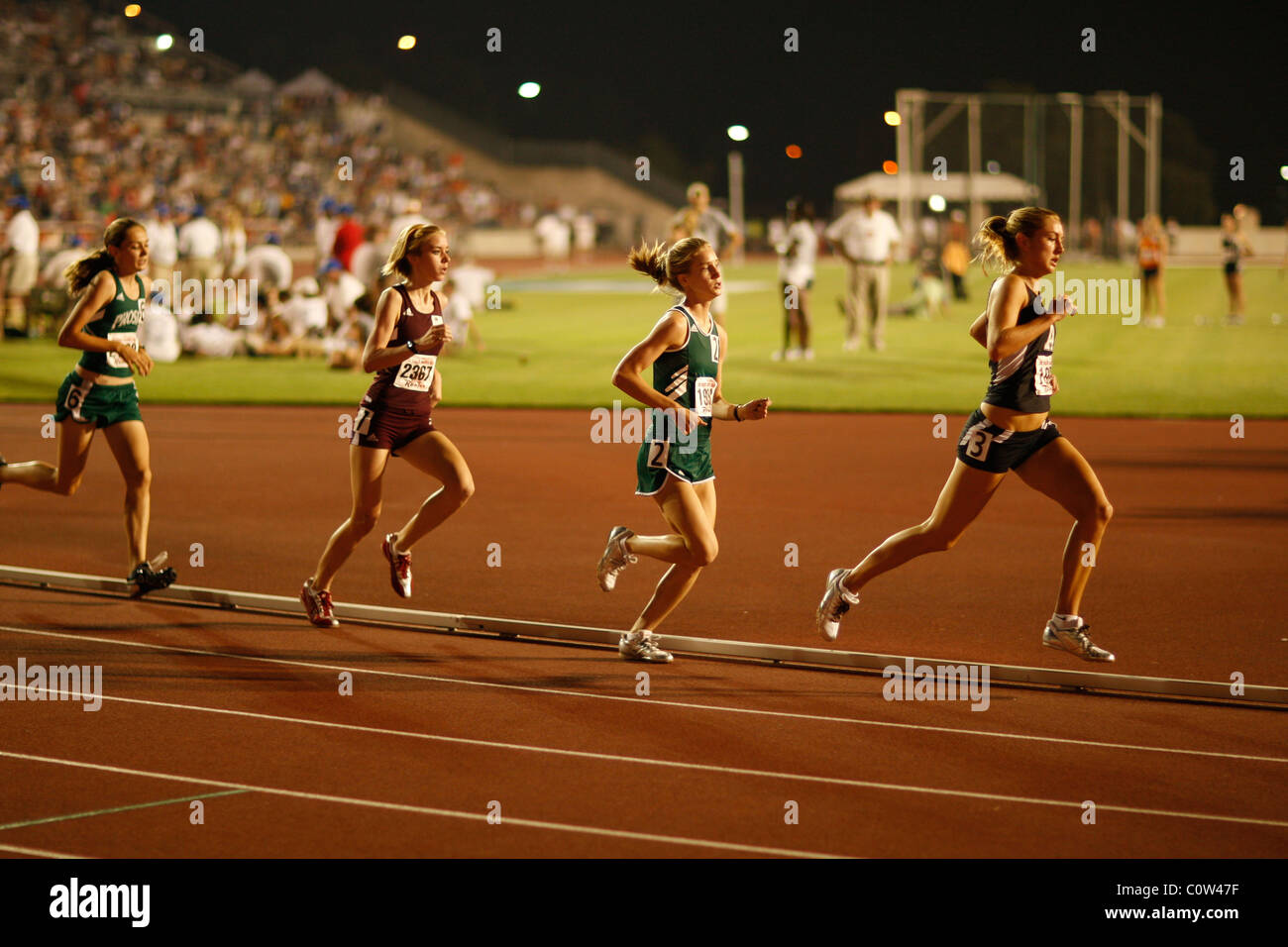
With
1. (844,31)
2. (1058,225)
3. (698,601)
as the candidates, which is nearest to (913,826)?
(1058,225)

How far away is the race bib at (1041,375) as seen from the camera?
271 inches

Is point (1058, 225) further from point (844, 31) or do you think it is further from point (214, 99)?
point (844, 31)

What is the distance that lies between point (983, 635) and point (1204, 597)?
164cm

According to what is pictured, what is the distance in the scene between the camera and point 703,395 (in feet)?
22.9

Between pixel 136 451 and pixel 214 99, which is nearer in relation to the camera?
pixel 136 451

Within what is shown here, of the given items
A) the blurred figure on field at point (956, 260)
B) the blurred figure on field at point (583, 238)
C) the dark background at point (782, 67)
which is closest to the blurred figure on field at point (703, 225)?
the blurred figure on field at point (956, 260)

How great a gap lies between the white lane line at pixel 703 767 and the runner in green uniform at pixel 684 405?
4.58ft

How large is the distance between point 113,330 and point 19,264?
18.8 meters

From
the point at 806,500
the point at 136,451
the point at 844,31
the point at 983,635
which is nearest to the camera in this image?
the point at 983,635

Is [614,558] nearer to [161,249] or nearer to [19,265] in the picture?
[161,249]

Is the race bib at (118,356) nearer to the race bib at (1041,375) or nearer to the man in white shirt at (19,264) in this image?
the race bib at (1041,375)

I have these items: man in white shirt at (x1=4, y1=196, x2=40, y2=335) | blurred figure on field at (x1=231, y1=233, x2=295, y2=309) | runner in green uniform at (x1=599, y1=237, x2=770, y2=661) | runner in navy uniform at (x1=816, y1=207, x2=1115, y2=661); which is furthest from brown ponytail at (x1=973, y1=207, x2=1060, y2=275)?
man in white shirt at (x1=4, y1=196, x2=40, y2=335)
